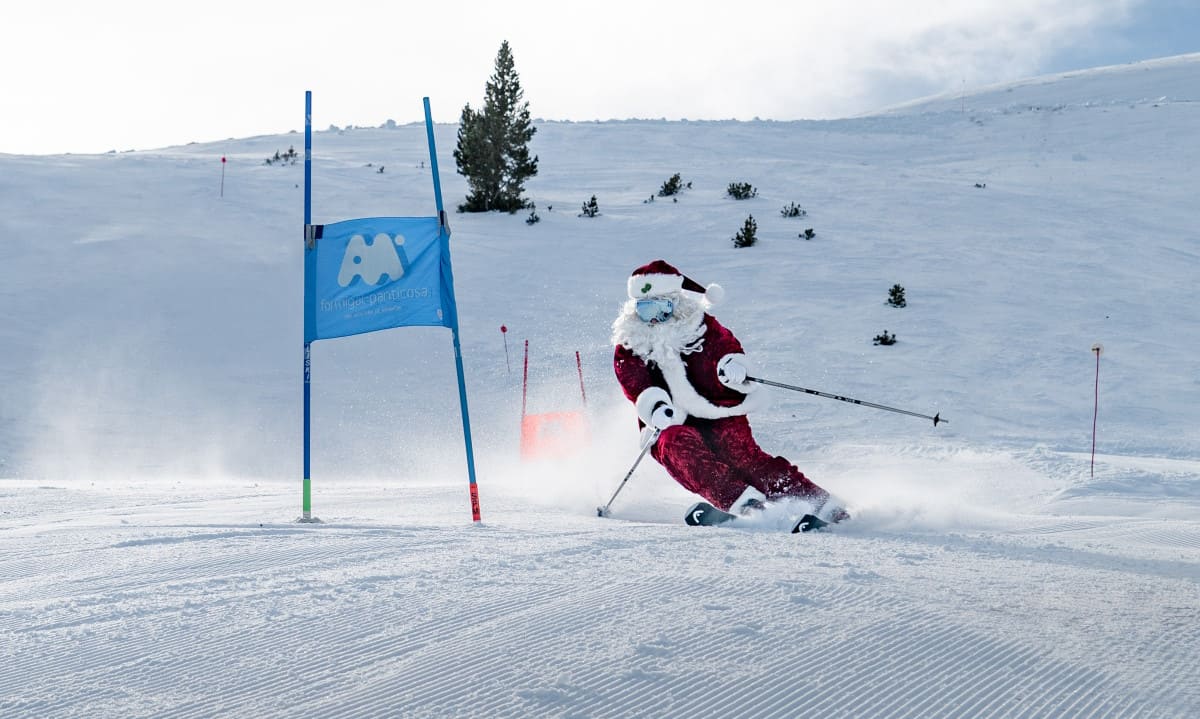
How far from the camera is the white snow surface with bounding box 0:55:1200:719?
258 centimetres

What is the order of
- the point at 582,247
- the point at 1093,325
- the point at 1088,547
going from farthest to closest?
1. the point at 582,247
2. the point at 1093,325
3. the point at 1088,547

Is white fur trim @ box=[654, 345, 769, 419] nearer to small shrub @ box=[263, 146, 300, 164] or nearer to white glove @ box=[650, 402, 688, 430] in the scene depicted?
white glove @ box=[650, 402, 688, 430]

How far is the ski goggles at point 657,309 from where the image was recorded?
21.7ft

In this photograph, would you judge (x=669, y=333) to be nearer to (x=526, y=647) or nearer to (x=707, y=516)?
(x=707, y=516)

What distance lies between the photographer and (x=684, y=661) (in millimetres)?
2584

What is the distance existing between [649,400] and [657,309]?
0.64 m

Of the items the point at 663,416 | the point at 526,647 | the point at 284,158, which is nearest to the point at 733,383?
the point at 663,416

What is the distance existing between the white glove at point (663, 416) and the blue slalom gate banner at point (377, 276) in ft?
4.72

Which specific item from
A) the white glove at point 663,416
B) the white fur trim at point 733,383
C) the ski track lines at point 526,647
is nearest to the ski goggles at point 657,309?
the white fur trim at point 733,383

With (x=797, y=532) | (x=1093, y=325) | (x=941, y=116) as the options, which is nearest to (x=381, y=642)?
(x=797, y=532)

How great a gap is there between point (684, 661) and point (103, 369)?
12212 mm

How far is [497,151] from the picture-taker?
73.8 feet

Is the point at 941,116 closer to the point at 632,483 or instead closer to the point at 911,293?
the point at 911,293

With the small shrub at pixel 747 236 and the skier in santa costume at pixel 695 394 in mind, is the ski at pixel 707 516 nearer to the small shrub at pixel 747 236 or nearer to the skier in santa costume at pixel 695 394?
the skier in santa costume at pixel 695 394
